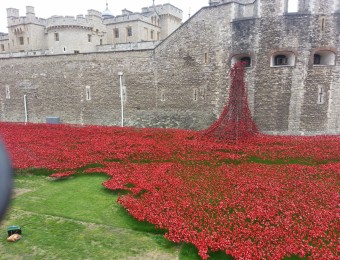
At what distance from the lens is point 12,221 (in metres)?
6.84

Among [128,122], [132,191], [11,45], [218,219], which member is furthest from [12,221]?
[11,45]

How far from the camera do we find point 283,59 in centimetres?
1716

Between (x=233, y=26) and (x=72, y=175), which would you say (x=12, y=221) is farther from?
(x=233, y=26)

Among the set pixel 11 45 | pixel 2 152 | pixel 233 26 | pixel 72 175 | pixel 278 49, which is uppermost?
pixel 11 45

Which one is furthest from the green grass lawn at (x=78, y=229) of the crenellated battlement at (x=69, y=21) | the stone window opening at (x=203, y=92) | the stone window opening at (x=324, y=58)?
the crenellated battlement at (x=69, y=21)

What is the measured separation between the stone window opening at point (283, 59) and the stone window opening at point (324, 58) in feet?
4.57

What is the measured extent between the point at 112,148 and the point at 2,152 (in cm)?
1228

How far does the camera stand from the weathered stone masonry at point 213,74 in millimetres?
16000

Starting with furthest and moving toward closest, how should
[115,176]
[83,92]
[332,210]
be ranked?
[83,92], [115,176], [332,210]

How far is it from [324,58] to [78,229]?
1594 cm

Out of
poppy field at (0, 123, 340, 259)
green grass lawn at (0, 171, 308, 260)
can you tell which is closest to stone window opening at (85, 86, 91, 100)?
poppy field at (0, 123, 340, 259)

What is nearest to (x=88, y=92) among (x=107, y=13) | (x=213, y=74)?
(x=213, y=74)

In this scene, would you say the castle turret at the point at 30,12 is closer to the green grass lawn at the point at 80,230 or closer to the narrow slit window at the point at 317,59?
the narrow slit window at the point at 317,59

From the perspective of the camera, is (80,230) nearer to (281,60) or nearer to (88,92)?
(281,60)
